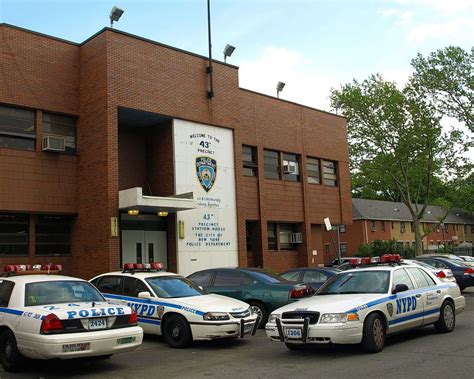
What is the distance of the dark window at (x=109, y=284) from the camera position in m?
11.5

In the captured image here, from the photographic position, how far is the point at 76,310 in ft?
26.1

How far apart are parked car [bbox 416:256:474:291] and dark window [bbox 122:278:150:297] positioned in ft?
44.1

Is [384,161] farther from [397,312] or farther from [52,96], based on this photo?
[397,312]

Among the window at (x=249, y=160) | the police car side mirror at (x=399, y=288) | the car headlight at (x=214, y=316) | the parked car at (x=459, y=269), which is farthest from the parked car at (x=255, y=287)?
the window at (x=249, y=160)

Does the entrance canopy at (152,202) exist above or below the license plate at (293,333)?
above

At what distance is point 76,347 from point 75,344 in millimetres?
45

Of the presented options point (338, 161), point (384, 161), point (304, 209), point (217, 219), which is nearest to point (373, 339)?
point (217, 219)

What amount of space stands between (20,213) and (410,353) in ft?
45.1

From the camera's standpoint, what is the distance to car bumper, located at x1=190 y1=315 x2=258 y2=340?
389 inches

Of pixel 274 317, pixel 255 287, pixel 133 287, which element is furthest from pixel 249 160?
pixel 274 317

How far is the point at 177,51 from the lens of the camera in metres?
21.0

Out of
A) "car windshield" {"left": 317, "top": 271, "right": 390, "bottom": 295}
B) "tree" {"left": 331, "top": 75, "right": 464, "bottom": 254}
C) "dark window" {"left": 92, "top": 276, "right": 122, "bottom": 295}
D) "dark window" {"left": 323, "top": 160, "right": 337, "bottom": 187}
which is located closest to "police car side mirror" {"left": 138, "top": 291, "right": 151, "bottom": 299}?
"dark window" {"left": 92, "top": 276, "right": 122, "bottom": 295}

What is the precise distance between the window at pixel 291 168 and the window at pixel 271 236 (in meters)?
2.39

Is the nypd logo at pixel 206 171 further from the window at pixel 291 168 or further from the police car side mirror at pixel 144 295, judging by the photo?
the police car side mirror at pixel 144 295
